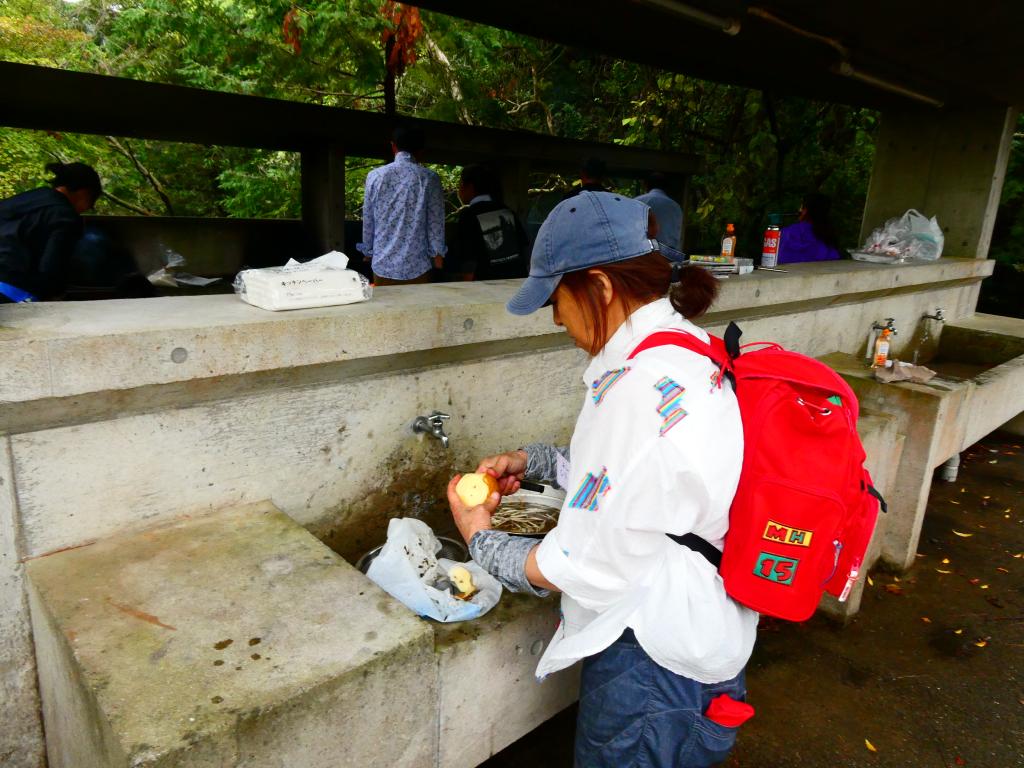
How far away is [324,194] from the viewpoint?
20.0ft

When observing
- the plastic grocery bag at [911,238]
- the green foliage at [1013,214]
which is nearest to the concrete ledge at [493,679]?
the plastic grocery bag at [911,238]

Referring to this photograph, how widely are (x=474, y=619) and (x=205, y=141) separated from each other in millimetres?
5029

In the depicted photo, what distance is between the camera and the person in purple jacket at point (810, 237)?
6301mm

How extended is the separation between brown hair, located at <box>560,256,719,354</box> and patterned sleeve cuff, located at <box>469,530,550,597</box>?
0.53 metres

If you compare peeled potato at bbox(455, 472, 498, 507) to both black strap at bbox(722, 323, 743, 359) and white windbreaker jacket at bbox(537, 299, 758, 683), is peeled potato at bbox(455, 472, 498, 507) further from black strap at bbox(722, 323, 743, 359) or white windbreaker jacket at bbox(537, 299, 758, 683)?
black strap at bbox(722, 323, 743, 359)

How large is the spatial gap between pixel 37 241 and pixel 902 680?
205 inches

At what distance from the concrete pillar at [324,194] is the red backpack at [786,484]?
17.0 ft

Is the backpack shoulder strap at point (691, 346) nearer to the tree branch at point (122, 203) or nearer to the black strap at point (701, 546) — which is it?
the black strap at point (701, 546)

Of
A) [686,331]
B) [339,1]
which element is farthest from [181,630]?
[339,1]

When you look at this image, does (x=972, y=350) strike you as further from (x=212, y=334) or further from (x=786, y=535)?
(x=212, y=334)

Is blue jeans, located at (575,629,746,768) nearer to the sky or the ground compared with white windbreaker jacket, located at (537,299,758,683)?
nearer to the ground

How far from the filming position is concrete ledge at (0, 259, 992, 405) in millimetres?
1722

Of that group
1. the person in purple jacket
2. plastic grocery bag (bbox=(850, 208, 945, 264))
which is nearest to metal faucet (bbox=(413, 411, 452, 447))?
the person in purple jacket

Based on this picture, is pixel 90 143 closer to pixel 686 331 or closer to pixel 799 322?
pixel 799 322
